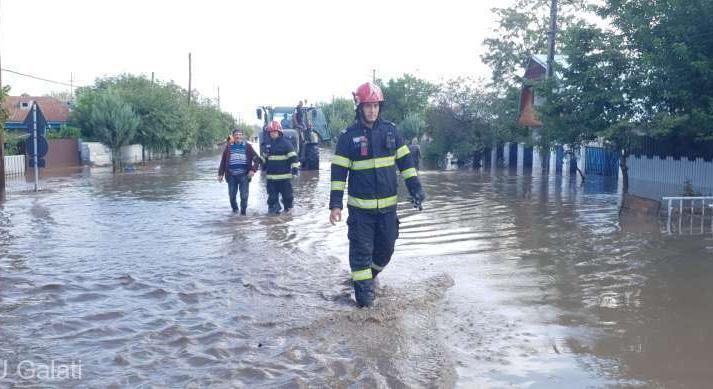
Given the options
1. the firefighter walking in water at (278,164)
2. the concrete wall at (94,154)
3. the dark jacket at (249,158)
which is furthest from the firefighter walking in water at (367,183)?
the concrete wall at (94,154)

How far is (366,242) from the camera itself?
20.8 feet

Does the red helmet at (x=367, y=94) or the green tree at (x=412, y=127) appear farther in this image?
the green tree at (x=412, y=127)

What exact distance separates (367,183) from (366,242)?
0.53 m

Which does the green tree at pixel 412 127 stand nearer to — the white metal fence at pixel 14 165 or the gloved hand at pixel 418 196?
the white metal fence at pixel 14 165

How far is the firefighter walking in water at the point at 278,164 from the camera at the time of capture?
12.7m

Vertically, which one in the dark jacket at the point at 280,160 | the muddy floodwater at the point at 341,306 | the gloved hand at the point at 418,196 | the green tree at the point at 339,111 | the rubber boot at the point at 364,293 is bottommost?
the muddy floodwater at the point at 341,306

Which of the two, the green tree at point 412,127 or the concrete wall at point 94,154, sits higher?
the green tree at point 412,127

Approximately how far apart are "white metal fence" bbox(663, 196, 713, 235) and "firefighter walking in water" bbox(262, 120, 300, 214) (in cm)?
643

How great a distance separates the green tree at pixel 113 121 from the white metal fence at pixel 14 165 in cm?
546

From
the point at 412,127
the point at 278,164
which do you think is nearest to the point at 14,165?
the point at 278,164

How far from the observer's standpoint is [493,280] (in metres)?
7.54

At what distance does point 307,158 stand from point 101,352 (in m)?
22.3

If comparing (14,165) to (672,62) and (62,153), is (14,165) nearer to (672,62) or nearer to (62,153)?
(62,153)

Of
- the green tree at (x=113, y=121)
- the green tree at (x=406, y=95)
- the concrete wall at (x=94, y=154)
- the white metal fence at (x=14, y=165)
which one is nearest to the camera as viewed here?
the white metal fence at (x=14, y=165)
